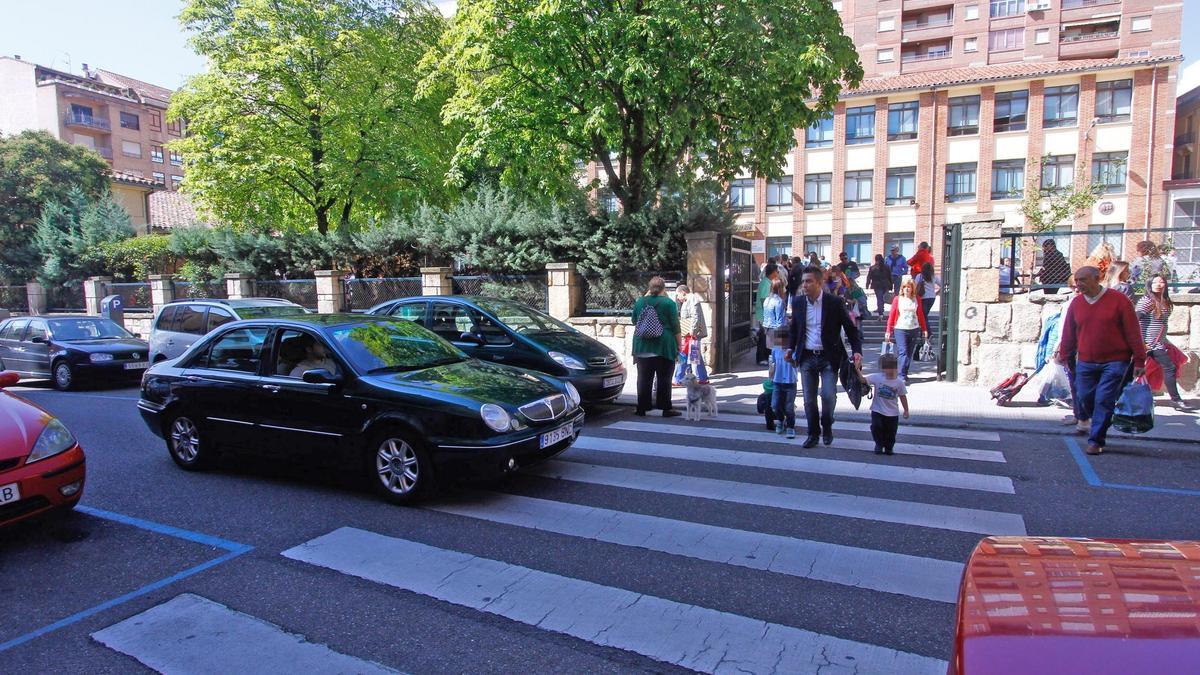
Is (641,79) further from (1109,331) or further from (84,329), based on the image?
(84,329)

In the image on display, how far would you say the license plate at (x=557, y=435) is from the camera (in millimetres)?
5758

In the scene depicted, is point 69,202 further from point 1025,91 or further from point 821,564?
point 1025,91

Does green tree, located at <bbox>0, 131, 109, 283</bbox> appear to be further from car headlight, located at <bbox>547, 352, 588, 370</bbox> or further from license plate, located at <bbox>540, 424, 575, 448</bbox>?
license plate, located at <bbox>540, 424, 575, 448</bbox>

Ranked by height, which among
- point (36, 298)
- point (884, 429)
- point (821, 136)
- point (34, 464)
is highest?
point (821, 136)

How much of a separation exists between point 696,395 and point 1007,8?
153 ft

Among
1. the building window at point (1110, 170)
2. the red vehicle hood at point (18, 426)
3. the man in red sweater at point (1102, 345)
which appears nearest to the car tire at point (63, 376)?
the red vehicle hood at point (18, 426)

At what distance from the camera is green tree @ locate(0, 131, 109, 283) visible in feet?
98.8

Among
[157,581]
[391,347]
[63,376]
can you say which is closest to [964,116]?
[391,347]

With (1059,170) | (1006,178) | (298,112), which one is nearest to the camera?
(298,112)

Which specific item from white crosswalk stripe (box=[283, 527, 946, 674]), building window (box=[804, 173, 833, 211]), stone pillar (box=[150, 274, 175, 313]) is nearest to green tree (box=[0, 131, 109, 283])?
stone pillar (box=[150, 274, 175, 313])

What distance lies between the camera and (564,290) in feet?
46.2

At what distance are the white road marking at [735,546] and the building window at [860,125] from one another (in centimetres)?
3861

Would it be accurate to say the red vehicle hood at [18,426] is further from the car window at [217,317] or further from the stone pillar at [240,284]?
the stone pillar at [240,284]

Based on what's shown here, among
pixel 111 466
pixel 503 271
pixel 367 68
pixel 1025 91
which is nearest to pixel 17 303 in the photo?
pixel 367 68
